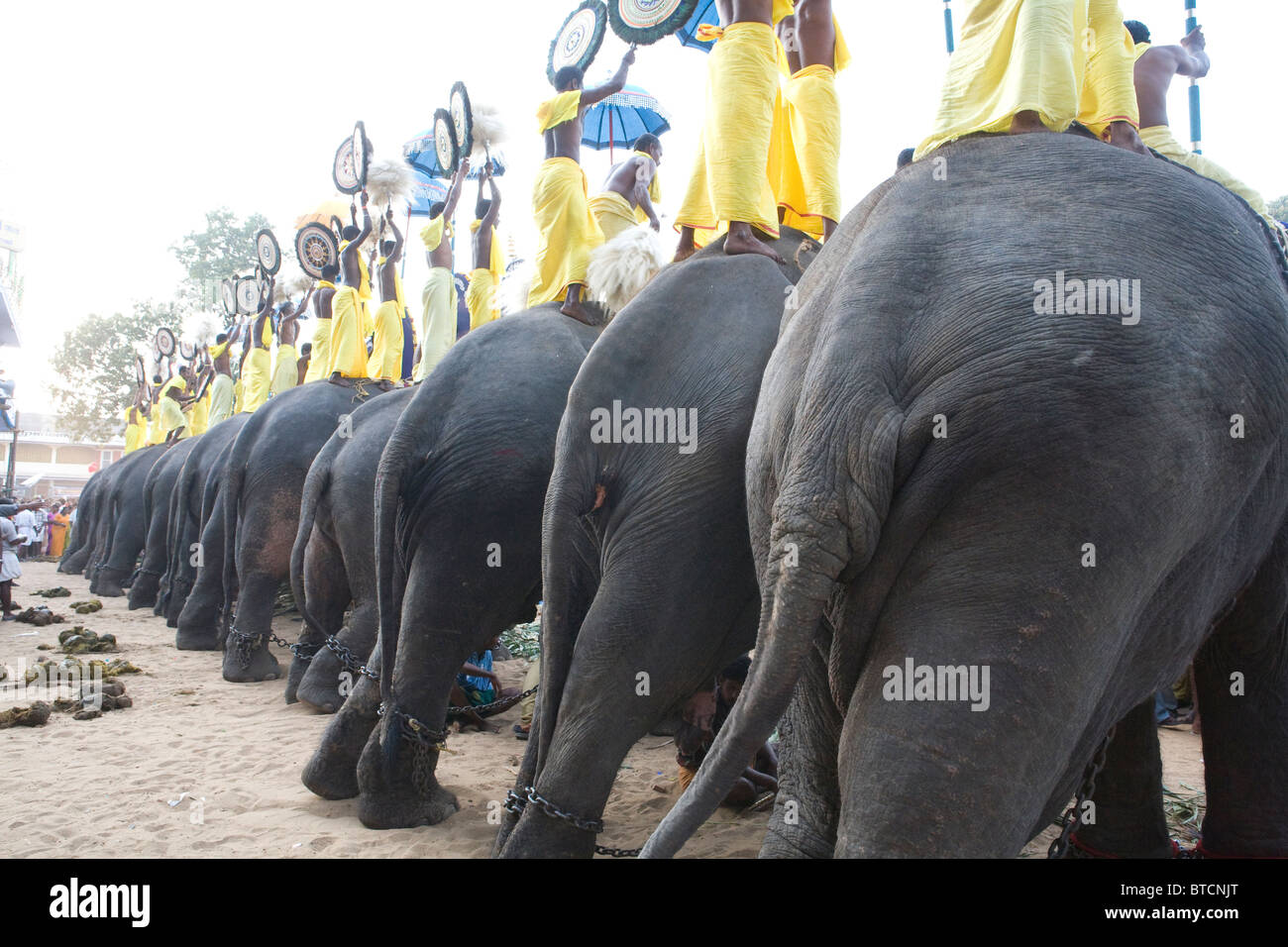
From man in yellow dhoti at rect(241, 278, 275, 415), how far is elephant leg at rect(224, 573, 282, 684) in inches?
312

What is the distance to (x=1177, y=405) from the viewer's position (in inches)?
61.6

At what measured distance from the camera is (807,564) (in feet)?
5.59

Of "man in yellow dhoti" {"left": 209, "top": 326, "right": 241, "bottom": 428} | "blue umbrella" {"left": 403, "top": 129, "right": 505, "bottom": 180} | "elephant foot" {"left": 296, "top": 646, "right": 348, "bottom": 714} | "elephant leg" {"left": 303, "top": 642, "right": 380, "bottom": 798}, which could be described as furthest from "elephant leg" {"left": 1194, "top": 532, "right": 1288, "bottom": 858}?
"man in yellow dhoti" {"left": 209, "top": 326, "right": 241, "bottom": 428}

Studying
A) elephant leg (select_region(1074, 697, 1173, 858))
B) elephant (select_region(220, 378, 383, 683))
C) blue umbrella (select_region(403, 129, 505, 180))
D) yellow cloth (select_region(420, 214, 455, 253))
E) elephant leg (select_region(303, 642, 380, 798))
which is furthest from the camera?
blue umbrella (select_region(403, 129, 505, 180))

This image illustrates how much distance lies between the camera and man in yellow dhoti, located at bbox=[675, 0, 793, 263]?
3420 mm

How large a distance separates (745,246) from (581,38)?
237 centimetres

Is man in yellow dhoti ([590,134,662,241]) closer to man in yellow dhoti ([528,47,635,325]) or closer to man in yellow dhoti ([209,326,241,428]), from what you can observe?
man in yellow dhoti ([528,47,635,325])

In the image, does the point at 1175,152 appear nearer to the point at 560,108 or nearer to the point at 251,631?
the point at 560,108

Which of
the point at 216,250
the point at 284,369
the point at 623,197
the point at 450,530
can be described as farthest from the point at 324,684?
the point at 216,250

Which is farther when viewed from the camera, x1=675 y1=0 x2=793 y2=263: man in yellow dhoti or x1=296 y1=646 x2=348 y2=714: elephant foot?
x1=296 y1=646 x2=348 y2=714: elephant foot

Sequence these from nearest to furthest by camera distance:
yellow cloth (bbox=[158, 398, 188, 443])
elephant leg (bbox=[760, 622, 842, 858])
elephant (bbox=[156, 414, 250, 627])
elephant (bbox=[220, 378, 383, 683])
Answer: elephant leg (bbox=[760, 622, 842, 858]) → elephant (bbox=[220, 378, 383, 683]) → elephant (bbox=[156, 414, 250, 627]) → yellow cloth (bbox=[158, 398, 188, 443])

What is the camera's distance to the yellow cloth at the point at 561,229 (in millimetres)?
4738
